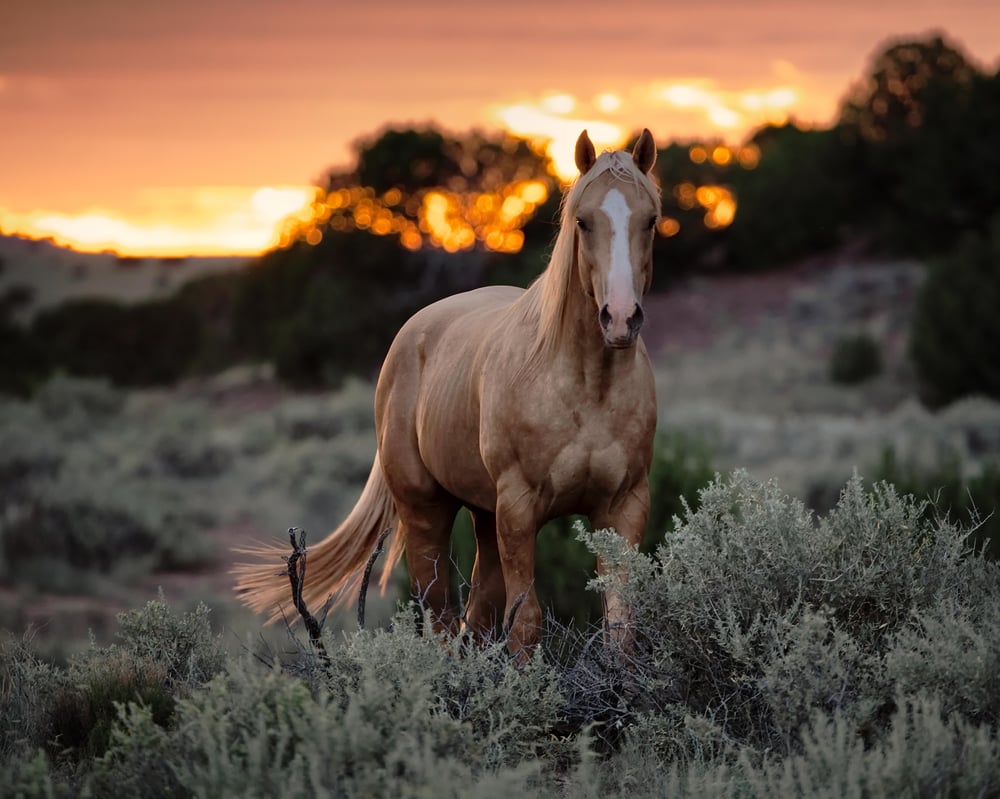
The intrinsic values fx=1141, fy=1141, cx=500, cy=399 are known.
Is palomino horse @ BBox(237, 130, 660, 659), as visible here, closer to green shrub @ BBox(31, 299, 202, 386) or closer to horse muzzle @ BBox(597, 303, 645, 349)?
horse muzzle @ BBox(597, 303, 645, 349)

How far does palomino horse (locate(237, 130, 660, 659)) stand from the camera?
416 centimetres

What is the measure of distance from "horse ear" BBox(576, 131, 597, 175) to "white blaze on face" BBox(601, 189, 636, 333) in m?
0.29

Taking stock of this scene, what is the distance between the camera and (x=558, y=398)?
439cm

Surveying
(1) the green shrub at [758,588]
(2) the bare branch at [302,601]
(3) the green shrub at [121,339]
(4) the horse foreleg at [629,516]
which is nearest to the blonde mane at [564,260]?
(4) the horse foreleg at [629,516]

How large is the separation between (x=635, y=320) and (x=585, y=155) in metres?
0.82

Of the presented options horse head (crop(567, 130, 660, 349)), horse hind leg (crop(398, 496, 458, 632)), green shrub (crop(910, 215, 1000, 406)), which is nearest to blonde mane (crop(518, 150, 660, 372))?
horse head (crop(567, 130, 660, 349))

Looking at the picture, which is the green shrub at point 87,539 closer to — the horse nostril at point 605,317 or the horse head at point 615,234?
the horse head at point 615,234

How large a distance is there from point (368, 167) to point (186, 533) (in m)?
20.3

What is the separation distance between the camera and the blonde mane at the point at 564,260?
4.27 m

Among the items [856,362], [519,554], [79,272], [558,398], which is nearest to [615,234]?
[558,398]

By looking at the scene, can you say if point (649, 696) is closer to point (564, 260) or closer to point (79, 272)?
point (564, 260)

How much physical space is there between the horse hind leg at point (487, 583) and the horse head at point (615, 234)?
1.56 meters

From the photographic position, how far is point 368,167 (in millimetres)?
33125

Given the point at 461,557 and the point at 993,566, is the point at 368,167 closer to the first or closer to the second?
the point at 461,557
